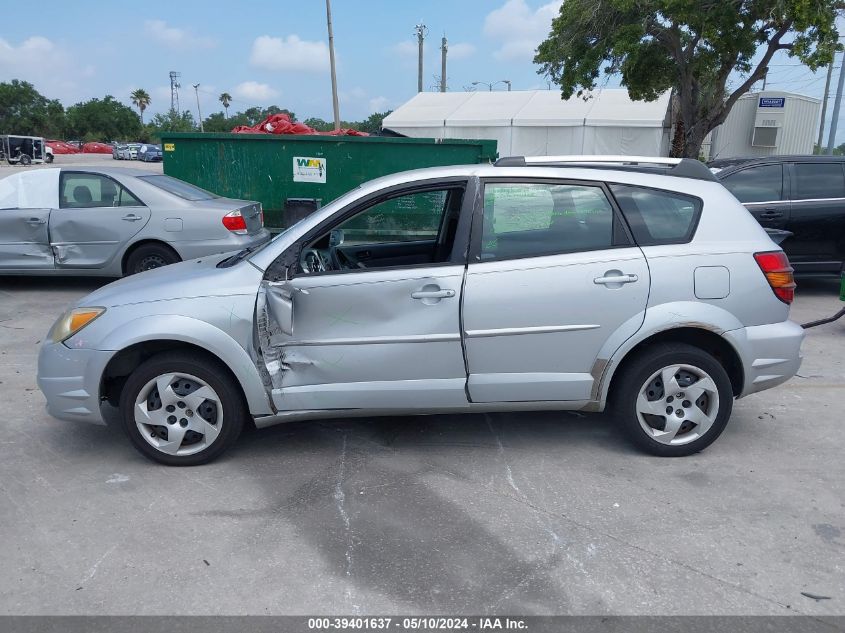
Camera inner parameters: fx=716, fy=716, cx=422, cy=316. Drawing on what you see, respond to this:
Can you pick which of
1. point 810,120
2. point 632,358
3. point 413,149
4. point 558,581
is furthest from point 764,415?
point 810,120

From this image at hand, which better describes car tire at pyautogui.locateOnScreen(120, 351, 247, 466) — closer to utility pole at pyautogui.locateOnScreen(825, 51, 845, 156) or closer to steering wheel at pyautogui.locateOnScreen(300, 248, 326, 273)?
steering wheel at pyautogui.locateOnScreen(300, 248, 326, 273)

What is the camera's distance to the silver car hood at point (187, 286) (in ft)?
13.1

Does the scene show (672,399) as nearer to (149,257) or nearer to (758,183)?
(758,183)

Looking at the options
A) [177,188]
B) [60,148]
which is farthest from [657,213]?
[60,148]

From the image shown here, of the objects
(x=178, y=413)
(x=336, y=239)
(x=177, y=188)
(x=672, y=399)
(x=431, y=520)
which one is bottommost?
(x=431, y=520)

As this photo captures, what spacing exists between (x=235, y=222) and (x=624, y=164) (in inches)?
202

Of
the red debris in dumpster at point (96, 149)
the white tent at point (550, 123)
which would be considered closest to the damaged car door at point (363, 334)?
the white tent at point (550, 123)

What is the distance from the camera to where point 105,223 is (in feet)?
27.1

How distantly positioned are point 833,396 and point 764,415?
78 cm

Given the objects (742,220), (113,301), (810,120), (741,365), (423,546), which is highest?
(810,120)

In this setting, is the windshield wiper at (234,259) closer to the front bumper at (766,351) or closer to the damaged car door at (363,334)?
the damaged car door at (363,334)

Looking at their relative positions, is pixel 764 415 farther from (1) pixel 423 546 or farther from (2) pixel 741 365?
(1) pixel 423 546

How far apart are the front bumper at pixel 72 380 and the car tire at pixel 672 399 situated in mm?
2949

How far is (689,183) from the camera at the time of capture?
4.25 metres
